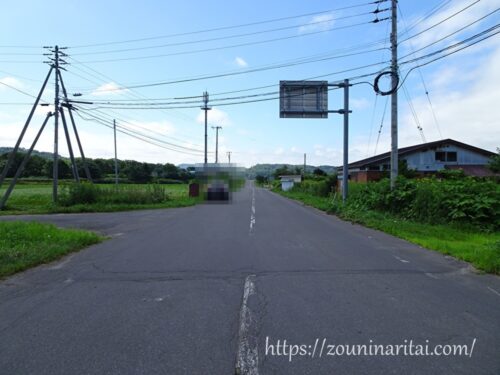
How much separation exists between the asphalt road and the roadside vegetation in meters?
1.12

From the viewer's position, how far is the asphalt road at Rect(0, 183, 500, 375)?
3.22 metres

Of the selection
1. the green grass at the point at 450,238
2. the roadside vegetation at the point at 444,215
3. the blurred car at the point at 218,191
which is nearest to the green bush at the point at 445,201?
the roadside vegetation at the point at 444,215

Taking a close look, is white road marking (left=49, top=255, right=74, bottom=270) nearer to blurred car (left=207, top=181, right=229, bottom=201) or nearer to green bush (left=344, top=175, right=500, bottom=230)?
green bush (left=344, top=175, right=500, bottom=230)

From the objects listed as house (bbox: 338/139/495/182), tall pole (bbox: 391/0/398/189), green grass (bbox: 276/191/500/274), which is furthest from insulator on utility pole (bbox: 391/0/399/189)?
house (bbox: 338/139/495/182)

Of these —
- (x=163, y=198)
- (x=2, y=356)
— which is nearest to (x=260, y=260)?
(x=2, y=356)

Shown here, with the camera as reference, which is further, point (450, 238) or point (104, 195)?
point (104, 195)

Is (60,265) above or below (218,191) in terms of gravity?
below

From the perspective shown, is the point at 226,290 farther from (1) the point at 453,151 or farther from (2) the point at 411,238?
(1) the point at 453,151

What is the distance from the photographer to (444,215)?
522 inches

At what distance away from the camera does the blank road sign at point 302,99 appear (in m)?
20.5

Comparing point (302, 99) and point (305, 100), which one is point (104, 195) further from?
point (305, 100)

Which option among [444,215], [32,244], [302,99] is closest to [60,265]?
[32,244]

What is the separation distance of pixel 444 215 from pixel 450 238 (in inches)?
123

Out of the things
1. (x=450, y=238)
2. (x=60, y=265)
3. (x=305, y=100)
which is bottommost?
(x=60, y=265)
